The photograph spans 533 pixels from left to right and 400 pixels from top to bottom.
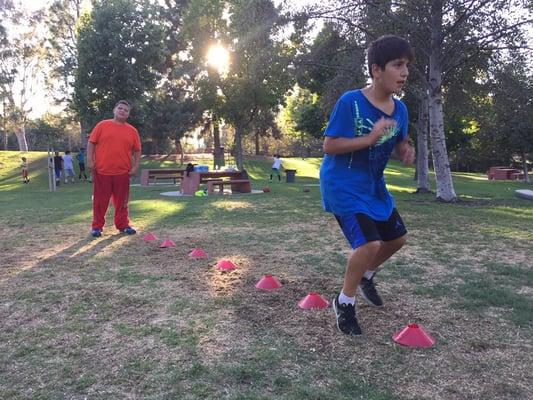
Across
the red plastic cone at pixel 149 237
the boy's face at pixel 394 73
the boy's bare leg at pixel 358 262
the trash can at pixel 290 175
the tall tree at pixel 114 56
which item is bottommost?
the trash can at pixel 290 175

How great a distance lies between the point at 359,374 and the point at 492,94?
13.8 metres

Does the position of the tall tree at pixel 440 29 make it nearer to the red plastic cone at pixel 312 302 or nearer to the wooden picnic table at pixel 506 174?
the red plastic cone at pixel 312 302

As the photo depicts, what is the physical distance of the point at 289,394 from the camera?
2.39 meters

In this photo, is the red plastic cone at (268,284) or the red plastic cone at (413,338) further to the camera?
the red plastic cone at (268,284)

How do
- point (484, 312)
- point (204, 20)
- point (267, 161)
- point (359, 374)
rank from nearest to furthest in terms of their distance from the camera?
1. point (359, 374)
2. point (484, 312)
3. point (204, 20)
4. point (267, 161)

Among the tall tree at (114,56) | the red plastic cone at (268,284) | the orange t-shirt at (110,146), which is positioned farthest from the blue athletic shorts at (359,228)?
the tall tree at (114,56)

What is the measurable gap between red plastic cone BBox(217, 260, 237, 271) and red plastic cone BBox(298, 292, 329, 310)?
4.66 feet

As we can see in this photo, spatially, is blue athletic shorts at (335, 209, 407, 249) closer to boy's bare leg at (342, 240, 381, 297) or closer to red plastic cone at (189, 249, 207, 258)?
boy's bare leg at (342, 240, 381, 297)

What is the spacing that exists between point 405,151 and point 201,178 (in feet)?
45.5

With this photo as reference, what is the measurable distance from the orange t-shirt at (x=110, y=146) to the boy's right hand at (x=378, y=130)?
4938 mm

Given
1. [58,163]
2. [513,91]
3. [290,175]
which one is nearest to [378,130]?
[513,91]

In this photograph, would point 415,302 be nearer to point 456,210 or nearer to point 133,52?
point 456,210

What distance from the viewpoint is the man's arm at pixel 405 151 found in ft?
11.1

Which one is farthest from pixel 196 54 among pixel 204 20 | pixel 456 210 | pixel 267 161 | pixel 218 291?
pixel 218 291
